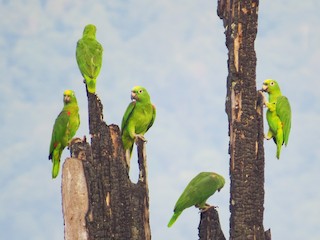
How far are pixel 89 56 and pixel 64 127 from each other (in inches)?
46.2

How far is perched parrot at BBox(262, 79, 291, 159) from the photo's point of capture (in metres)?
11.8

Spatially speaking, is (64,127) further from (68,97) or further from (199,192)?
(199,192)

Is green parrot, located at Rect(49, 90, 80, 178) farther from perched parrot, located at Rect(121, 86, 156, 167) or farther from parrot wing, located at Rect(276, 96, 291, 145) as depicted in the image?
parrot wing, located at Rect(276, 96, 291, 145)

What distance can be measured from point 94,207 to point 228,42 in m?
3.52

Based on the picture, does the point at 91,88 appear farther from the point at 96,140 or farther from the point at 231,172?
the point at 231,172

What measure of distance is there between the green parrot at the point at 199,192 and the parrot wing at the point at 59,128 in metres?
2.04

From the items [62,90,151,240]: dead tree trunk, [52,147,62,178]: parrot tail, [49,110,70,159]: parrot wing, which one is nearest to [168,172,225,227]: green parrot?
[62,90,151,240]: dead tree trunk

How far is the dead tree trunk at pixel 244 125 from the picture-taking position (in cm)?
1072

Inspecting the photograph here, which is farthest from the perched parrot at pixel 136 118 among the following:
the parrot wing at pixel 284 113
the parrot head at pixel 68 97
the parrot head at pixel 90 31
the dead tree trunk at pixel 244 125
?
the parrot wing at pixel 284 113

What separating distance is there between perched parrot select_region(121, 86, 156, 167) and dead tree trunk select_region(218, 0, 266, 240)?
1.28 metres

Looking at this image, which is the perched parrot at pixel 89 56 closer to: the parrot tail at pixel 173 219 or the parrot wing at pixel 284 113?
the parrot tail at pixel 173 219

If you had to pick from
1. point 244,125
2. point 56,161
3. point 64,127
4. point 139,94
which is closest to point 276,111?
point 244,125

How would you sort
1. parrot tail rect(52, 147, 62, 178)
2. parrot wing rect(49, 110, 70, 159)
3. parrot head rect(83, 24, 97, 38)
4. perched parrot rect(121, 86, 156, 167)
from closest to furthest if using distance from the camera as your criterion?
parrot wing rect(49, 110, 70, 159)
parrot tail rect(52, 147, 62, 178)
perched parrot rect(121, 86, 156, 167)
parrot head rect(83, 24, 97, 38)

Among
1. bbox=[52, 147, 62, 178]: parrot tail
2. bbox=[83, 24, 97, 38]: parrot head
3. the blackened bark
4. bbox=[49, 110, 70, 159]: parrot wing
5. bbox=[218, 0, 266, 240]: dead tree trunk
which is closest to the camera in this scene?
the blackened bark
